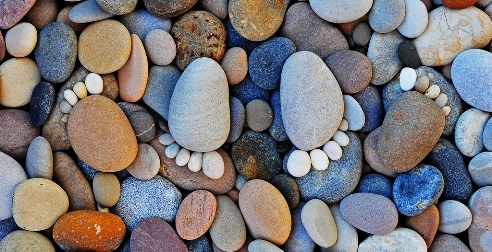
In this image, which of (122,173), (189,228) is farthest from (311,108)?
(122,173)

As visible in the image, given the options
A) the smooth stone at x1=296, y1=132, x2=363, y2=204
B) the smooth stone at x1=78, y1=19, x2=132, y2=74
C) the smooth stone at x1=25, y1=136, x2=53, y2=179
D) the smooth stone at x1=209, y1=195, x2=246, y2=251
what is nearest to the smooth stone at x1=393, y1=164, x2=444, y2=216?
the smooth stone at x1=296, y1=132, x2=363, y2=204

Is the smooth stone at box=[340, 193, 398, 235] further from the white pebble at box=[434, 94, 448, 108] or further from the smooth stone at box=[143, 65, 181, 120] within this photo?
the smooth stone at box=[143, 65, 181, 120]

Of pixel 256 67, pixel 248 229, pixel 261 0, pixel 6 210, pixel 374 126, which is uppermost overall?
pixel 261 0

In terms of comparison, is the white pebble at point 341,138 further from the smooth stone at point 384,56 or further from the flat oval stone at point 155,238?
the flat oval stone at point 155,238

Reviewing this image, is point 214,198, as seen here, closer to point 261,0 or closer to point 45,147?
point 45,147

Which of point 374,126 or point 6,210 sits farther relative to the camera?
point 374,126

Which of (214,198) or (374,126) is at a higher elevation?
(374,126)

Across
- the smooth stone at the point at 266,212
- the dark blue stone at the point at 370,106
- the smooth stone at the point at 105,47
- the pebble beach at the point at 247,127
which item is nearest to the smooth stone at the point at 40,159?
the pebble beach at the point at 247,127
